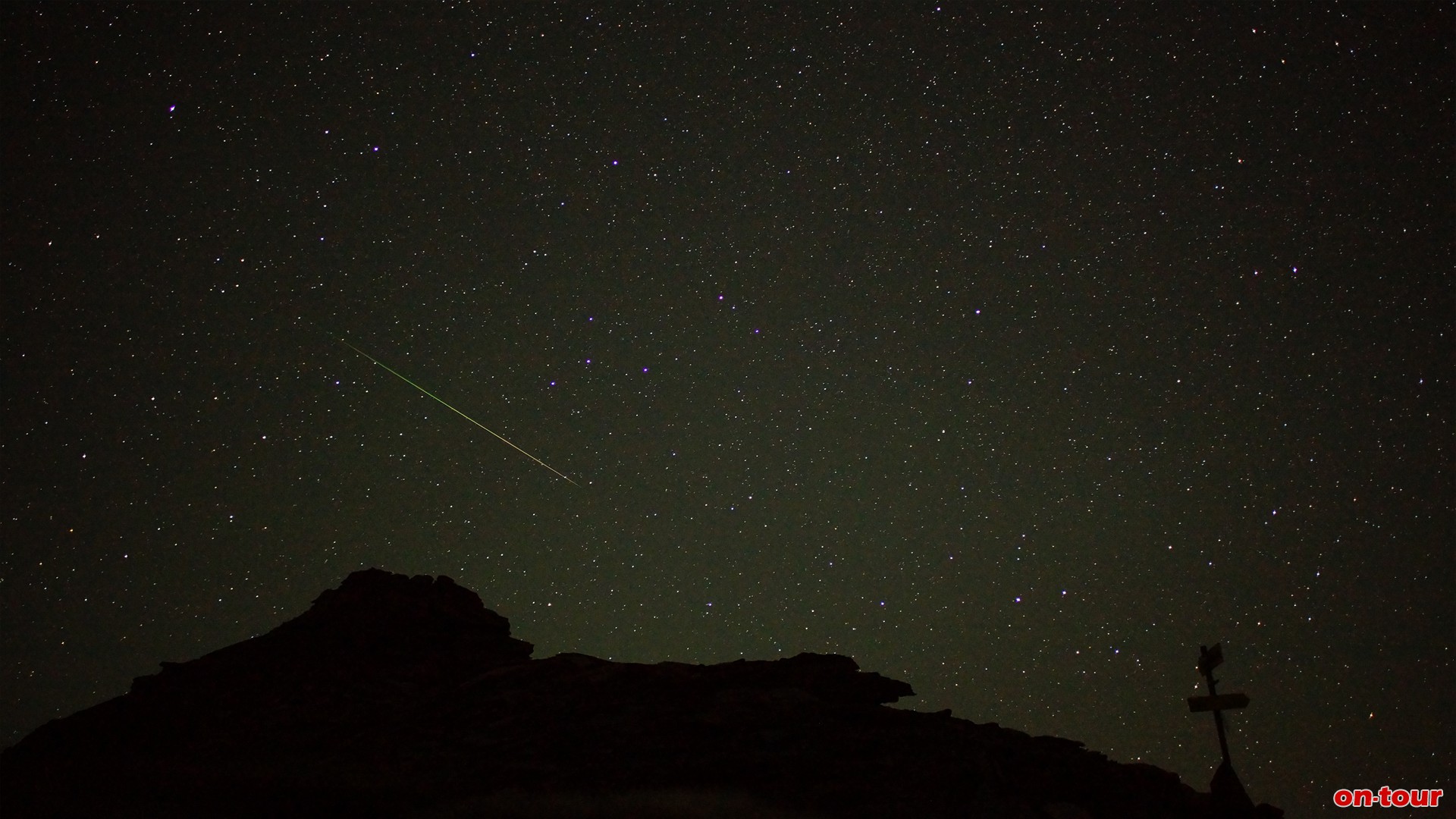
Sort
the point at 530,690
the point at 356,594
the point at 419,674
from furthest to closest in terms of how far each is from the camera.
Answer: the point at 356,594 < the point at 419,674 < the point at 530,690

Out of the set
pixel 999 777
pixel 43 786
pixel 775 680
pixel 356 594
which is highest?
pixel 356 594

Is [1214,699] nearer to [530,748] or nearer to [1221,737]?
[1221,737]

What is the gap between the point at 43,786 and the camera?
12688 mm

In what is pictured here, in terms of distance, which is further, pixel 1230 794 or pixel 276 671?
pixel 276 671

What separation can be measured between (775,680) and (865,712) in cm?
196

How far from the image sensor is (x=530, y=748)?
1292 centimetres

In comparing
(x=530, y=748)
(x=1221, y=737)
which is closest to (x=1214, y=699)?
(x=1221, y=737)

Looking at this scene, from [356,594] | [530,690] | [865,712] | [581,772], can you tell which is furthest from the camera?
[356,594]

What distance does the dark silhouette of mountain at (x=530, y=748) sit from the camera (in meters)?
11.4

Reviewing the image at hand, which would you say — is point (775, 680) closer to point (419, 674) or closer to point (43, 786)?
point (419, 674)

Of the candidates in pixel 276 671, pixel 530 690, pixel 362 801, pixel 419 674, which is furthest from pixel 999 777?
pixel 276 671

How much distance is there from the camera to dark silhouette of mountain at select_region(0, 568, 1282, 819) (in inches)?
448

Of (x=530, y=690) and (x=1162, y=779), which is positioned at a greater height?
(x=530, y=690)

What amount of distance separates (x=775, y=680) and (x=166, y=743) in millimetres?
11195
